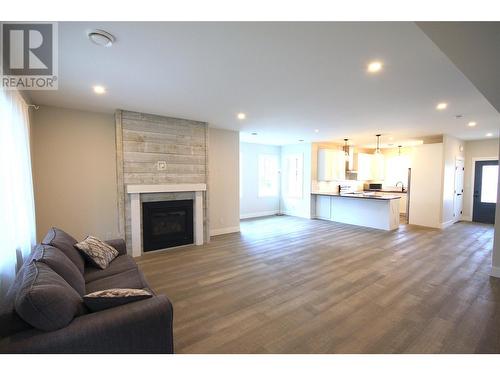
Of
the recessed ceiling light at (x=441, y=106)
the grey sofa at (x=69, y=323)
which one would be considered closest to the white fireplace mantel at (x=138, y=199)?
the grey sofa at (x=69, y=323)

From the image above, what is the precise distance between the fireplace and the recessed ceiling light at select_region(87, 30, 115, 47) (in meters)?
3.16

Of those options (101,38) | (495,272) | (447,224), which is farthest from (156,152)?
(447,224)

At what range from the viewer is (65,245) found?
8.15 ft

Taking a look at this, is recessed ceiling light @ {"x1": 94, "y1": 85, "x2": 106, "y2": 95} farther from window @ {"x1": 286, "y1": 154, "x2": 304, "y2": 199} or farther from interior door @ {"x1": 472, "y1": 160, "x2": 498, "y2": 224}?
interior door @ {"x1": 472, "y1": 160, "x2": 498, "y2": 224}

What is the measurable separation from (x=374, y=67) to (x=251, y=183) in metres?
6.05

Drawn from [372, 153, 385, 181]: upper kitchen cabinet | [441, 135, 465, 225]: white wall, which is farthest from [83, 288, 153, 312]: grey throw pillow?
[372, 153, 385, 181]: upper kitchen cabinet

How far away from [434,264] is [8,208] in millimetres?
5795

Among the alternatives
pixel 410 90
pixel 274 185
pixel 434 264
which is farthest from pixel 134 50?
pixel 274 185

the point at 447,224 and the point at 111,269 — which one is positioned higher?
the point at 111,269

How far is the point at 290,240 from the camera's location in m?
5.49

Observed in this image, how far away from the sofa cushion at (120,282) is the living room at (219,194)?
0.09 ft

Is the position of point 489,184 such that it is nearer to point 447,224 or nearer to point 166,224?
point 447,224

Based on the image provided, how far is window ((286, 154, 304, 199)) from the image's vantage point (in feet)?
27.8

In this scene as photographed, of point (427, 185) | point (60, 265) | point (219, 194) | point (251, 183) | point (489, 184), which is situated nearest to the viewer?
point (60, 265)
